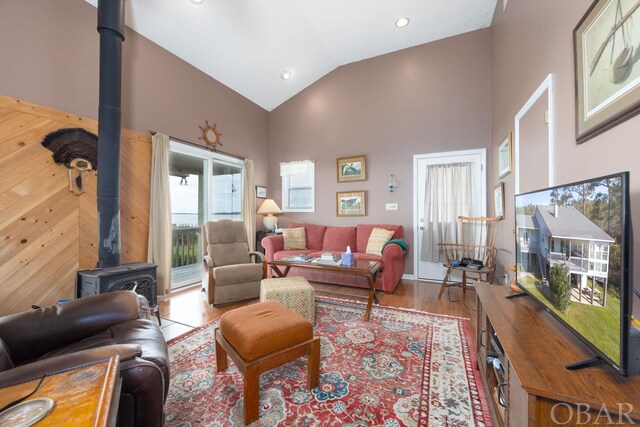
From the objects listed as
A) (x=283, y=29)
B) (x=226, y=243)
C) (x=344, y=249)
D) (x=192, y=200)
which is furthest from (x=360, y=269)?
(x=283, y=29)

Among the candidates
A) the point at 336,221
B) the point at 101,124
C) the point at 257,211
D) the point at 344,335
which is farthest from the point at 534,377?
the point at 257,211

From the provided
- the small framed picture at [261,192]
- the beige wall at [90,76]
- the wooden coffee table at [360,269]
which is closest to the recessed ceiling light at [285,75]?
the beige wall at [90,76]

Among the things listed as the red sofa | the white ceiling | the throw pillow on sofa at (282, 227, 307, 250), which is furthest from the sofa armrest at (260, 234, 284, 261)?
the white ceiling

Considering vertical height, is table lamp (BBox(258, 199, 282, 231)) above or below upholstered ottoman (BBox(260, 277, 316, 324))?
above

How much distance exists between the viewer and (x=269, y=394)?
1.48m

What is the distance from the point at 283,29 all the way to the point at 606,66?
141 inches

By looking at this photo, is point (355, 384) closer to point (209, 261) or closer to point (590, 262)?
point (590, 262)

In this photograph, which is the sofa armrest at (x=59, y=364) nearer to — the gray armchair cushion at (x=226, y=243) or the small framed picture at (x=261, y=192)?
the gray armchair cushion at (x=226, y=243)

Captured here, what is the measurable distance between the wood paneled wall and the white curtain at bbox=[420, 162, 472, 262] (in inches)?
172

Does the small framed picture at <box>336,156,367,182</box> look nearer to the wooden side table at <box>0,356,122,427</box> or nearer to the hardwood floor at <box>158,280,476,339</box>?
the hardwood floor at <box>158,280,476,339</box>

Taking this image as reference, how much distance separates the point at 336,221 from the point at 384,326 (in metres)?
2.50

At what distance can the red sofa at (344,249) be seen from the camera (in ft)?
10.8

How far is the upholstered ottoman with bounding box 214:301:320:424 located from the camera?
1.30 meters

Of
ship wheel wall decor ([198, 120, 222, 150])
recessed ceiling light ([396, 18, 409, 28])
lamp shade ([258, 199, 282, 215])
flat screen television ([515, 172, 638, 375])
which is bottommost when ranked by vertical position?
flat screen television ([515, 172, 638, 375])
